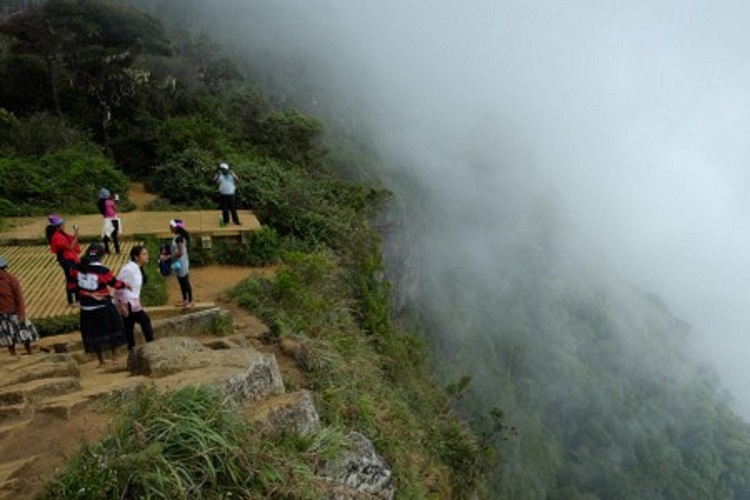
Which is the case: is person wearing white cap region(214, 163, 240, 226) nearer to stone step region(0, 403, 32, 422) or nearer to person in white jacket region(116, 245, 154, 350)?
person in white jacket region(116, 245, 154, 350)

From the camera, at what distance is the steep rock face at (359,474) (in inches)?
187

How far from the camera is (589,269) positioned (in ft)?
343

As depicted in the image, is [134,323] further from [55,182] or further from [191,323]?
[55,182]

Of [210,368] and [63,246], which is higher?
[63,246]

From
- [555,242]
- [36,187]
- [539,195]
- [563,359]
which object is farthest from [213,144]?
[539,195]

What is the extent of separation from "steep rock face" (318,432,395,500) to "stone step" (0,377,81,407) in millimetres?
2675

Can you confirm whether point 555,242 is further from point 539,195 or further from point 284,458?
point 284,458

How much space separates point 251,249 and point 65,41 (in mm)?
14025

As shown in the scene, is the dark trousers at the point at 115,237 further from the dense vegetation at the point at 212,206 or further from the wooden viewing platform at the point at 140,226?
the dense vegetation at the point at 212,206

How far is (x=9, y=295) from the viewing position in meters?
6.53

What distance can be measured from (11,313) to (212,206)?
8.29m

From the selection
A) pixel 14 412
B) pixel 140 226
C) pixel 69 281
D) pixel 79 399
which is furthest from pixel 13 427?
pixel 140 226

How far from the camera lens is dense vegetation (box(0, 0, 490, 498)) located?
3717 mm

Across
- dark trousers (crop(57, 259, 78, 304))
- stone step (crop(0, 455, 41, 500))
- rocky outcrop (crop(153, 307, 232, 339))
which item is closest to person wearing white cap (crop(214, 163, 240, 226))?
dark trousers (crop(57, 259, 78, 304))
